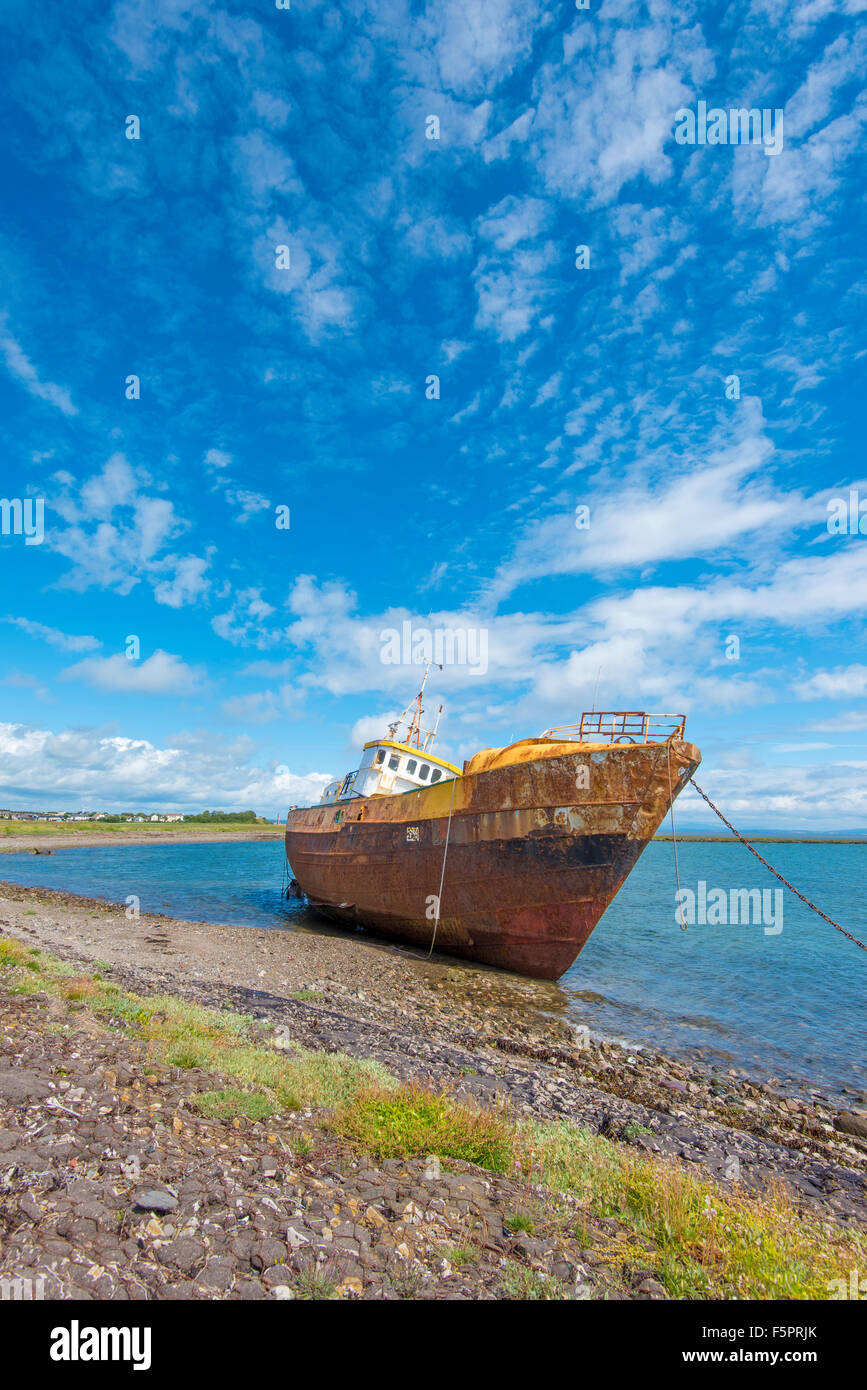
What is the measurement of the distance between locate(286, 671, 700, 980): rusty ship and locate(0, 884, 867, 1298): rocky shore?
484 centimetres

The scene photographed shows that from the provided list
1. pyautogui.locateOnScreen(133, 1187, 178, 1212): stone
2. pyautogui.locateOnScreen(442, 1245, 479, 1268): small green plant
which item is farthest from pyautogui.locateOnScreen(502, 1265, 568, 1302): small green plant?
pyautogui.locateOnScreen(133, 1187, 178, 1212): stone

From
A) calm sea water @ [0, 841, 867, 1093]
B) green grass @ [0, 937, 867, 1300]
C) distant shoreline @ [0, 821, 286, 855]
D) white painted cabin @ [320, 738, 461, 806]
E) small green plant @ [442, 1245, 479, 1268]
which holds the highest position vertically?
white painted cabin @ [320, 738, 461, 806]

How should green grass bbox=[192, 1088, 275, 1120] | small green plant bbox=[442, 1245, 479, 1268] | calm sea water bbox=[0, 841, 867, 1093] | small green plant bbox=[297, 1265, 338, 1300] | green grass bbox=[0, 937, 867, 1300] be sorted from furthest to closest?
calm sea water bbox=[0, 841, 867, 1093]
green grass bbox=[192, 1088, 275, 1120]
green grass bbox=[0, 937, 867, 1300]
small green plant bbox=[442, 1245, 479, 1268]
small green plant bbox=[297, 1265, 338, 1300]

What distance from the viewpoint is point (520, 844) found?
16109 mm

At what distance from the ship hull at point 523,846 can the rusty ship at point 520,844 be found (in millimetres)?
30

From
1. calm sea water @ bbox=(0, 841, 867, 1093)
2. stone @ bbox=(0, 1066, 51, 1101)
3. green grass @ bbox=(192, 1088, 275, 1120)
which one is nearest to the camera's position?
stone @ bbox=(0, 1066, 51, 1101)

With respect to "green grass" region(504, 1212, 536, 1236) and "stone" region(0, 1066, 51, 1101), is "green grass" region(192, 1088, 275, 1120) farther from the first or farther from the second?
"green grass" region(504, 1212, 536, 1236)

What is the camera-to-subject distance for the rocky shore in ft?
11.6

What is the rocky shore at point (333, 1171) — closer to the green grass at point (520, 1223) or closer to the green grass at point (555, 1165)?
the green grass at point (520, 1223)

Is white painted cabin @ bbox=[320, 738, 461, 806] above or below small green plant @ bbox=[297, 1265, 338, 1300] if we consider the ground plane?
above

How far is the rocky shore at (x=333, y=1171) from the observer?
3.55 meters

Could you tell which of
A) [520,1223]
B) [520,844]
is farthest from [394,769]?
[520,1223]
